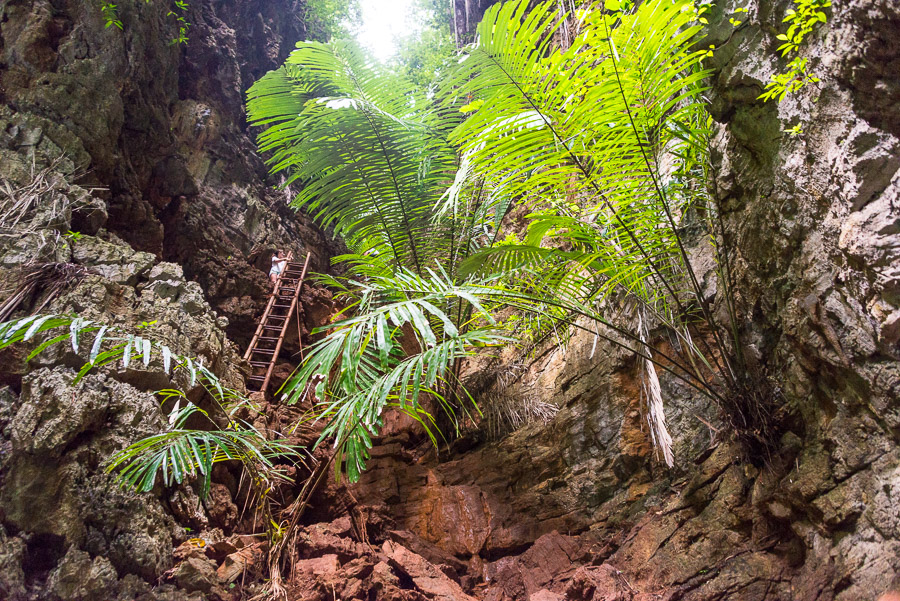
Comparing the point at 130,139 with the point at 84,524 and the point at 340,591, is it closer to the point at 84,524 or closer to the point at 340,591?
the point at 84,524

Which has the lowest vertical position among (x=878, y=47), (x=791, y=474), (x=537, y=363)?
(x=791, y=474)

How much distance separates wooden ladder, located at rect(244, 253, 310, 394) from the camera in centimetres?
425

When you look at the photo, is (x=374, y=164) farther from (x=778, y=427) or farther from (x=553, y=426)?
(x=778, y=427)

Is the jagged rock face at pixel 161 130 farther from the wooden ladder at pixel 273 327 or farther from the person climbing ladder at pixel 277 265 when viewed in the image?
the wooden ladder at pixel 273 327

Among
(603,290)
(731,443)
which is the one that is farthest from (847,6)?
(731,443)

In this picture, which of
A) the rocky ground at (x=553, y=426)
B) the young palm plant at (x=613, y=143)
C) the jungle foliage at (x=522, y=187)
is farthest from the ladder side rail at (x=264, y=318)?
the young palm plant at (x=613, y=143)

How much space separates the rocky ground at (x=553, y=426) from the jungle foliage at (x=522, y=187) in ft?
0.69

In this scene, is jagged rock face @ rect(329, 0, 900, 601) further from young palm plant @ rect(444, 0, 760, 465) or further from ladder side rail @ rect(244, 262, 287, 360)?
ladder side rail @ rect(244, 262, 287, 360)

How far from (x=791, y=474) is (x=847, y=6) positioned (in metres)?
1.56

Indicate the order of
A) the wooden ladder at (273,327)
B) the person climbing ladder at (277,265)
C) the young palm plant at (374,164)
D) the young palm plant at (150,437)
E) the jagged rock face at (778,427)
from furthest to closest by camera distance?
the person climbing ladder at (277,265), the wooden ladder at (273,327), the young palm plant at (374,164), the young palm plant at (150,437), the jagged rock face at (778,427)

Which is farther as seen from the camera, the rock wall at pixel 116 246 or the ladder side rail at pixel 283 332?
the ladder side rail at pixel 283 332

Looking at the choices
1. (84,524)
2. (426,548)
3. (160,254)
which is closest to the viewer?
(84,524)

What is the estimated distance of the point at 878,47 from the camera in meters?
1.40

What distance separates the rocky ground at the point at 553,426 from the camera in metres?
1.52
